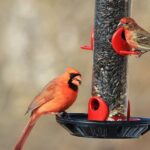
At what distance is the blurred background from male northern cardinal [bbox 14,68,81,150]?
4933 millimetres

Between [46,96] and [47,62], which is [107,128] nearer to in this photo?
[46,96]

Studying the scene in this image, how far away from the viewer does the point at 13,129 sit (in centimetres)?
2112

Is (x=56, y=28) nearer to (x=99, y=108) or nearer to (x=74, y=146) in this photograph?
(x=74, y=146)

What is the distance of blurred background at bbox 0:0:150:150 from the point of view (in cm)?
2088

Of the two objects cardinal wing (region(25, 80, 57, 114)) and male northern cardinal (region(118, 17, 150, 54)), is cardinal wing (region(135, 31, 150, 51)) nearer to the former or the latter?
male northern cardinal (region(118, 17, 150, 54))

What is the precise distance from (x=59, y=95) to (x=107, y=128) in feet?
2.99

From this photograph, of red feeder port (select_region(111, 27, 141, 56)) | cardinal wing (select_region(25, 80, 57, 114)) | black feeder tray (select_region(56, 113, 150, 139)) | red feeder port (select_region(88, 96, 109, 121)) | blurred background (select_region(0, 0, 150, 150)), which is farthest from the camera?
blurred background (select_region(0, 0, 150, 150))

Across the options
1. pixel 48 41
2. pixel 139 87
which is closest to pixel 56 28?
pixel 48 41

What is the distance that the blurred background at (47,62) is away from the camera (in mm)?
20875

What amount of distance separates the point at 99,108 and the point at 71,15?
21.8 ft

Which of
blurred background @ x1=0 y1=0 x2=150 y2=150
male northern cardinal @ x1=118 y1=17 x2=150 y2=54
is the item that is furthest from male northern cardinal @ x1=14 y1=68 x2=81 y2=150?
blurred background @ x1=0 y1=0 x2=150 y2=150

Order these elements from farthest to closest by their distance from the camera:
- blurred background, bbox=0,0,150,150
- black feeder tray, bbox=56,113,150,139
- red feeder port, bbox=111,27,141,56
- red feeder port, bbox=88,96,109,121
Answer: blurred background, bbox=0,0,150,150, red feeder port, bbox=111,27,141,56, red feeder port, bbox=88,96,109,121, black feeder tray, bbox=56,113,150,139

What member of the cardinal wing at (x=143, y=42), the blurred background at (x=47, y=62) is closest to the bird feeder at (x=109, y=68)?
the cardinal wing at (x=143, y=42)

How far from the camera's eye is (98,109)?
49.0 ft
